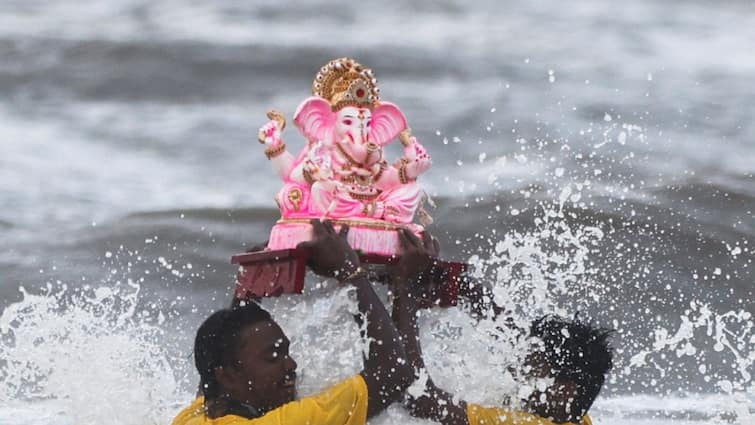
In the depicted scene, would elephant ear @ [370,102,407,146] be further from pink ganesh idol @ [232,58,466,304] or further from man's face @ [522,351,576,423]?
man's face @ [522,351,576,423]

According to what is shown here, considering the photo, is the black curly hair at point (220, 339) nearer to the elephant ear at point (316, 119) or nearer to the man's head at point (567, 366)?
the elephant ear at point (316, 119)

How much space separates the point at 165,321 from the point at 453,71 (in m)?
4.84

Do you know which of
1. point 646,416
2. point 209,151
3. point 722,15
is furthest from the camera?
point 722,15

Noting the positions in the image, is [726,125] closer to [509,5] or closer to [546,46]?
[546,46]

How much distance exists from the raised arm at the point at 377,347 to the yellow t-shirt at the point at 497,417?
0.24 metres

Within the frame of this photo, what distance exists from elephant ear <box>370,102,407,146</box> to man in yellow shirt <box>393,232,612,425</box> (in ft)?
0.88

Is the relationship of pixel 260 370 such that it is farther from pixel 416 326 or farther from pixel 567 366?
pixel 567 366

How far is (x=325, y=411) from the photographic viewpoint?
9.78 feet

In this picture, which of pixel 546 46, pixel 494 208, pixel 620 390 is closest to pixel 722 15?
pixel 546 46

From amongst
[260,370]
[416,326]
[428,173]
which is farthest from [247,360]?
[428,173]

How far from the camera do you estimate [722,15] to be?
1290cm

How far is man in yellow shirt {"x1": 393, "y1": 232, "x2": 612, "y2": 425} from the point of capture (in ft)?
10.6

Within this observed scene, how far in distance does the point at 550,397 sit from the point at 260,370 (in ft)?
2.33

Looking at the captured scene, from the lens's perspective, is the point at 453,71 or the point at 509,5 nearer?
the point at 453,71
